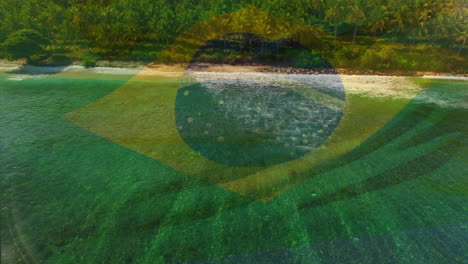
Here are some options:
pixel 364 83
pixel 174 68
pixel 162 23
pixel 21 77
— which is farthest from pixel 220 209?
pixel 162 23

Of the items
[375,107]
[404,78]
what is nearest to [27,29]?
[375,107]

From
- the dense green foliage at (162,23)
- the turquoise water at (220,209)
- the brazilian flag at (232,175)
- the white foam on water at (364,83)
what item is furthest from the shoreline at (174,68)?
the turquoise water at (220,209)

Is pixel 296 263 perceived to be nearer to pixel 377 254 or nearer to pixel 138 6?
pixel 377 254

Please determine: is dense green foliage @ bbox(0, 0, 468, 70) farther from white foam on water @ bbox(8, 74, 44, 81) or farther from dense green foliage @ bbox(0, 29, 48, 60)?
white foam on water @ bbox(8, 74, 44, 81)

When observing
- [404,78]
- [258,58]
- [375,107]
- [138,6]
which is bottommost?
[375,107]

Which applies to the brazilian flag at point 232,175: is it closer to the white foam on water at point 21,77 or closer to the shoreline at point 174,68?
the white foam on water at point 21,77

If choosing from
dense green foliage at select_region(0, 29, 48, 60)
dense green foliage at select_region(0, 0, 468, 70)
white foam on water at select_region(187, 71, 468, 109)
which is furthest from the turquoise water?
dense green foliage at select_region(0, 0, 468, 70)
